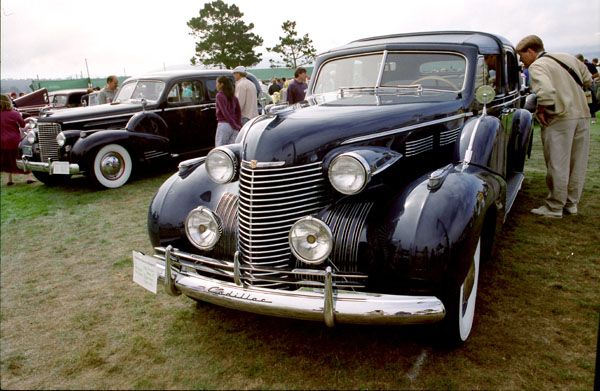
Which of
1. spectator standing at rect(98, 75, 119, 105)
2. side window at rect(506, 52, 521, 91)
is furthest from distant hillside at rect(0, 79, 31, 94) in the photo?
spectator standing at rect(98, 75, 119, 105)

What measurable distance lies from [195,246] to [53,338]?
3.46 ft

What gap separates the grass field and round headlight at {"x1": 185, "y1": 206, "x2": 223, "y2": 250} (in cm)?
60

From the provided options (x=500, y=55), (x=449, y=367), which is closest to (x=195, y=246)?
(x=449, y=367)

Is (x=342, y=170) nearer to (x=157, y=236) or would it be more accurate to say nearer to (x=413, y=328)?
(x=413, y=328)

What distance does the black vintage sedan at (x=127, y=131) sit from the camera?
21.2ft

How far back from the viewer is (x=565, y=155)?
14.2ft

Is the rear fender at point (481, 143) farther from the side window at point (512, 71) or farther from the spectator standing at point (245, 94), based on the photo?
the spectator standing at point (245, 94)

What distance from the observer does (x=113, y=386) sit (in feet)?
7.16

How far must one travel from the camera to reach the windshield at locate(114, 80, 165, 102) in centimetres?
761

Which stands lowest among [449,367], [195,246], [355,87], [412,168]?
[449,367]

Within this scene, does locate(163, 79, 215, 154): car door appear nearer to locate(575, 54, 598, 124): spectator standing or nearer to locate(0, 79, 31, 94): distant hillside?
locate(0, 79, 31, 94): distant hillside

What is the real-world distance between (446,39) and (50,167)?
571 cm

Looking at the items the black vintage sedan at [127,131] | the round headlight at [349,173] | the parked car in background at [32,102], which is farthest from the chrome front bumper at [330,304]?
the parked car in background at [32,102]

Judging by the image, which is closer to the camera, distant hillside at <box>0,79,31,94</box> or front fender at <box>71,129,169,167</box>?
distant hillside at <box>0,79,31,94</box>
